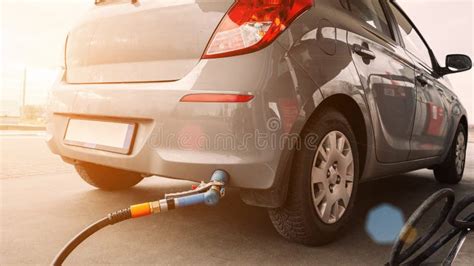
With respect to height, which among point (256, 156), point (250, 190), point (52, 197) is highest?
point (256, 156)

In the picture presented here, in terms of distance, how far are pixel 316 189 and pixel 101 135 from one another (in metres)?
1.16

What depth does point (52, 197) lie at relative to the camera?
135 inches

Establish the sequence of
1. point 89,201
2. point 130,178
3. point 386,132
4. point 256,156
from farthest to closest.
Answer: point 130,178 → point 89,201 → point 386,132 → point 256,156

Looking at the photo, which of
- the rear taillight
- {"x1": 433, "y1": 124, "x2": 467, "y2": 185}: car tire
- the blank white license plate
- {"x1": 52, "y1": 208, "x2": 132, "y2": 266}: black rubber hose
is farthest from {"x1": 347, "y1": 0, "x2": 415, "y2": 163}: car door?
{"x1": 433, "y1": 124, "x2": 467, "y2": 185}: car tire

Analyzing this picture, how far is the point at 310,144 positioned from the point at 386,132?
35.0 inches

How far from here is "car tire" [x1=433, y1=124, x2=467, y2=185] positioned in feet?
15.4

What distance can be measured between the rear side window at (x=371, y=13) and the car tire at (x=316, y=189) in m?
0.74

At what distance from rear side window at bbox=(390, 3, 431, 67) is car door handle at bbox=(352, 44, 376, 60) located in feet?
3.33

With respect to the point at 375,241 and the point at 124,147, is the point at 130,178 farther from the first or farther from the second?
the point at 375,241

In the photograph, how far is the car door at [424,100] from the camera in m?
3.45

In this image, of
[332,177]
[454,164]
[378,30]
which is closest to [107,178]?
[332,177]

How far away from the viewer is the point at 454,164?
186 inches

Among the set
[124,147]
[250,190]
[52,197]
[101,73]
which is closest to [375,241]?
[250,190]

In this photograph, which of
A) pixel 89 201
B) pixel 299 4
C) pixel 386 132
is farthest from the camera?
pixel 89 201
